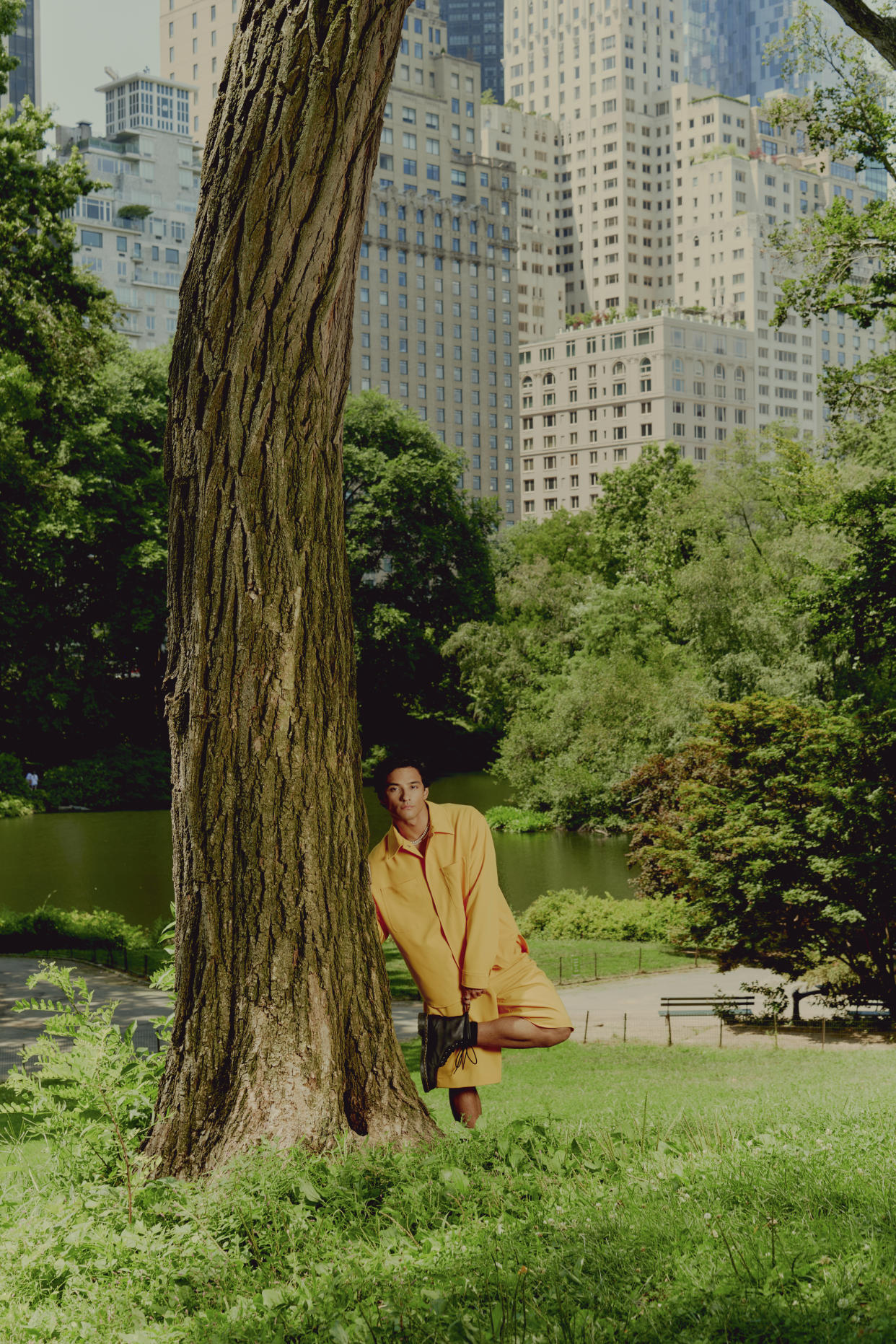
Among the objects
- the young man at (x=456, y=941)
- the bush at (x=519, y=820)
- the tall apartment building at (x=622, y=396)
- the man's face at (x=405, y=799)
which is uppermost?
the tall apartment building at (x=622, y=396)

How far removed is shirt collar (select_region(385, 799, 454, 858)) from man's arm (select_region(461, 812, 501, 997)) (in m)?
0.09

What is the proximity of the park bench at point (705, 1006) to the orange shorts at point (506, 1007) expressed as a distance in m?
14.2

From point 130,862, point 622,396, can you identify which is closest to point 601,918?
point 130,862

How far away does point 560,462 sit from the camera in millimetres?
148750

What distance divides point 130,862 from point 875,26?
33.1 meters

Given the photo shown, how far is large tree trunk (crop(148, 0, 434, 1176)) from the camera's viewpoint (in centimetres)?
423

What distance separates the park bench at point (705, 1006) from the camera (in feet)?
60.7

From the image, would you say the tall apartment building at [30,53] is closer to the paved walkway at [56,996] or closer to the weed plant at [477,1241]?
the paved walkway at [56,996]

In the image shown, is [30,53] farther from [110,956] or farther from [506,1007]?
[506,1007]

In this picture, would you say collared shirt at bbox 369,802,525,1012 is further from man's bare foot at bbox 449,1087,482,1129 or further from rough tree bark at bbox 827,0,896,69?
rough tree bark at bbox 827,0,896,69

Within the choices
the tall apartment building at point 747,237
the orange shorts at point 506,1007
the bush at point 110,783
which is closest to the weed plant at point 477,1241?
the orange shorts at point 506,1007

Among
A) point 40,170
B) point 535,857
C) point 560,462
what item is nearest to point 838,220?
point 40,170

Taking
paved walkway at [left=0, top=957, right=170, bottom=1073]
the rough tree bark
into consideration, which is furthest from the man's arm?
paved walkway at [left=0, top=957, right=170, bottom=1073]

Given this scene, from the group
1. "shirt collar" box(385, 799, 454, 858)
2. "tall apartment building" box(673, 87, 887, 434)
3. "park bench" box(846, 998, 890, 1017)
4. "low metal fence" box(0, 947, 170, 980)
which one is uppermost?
"tall apartment building" box(673, 87, 887, 434)
